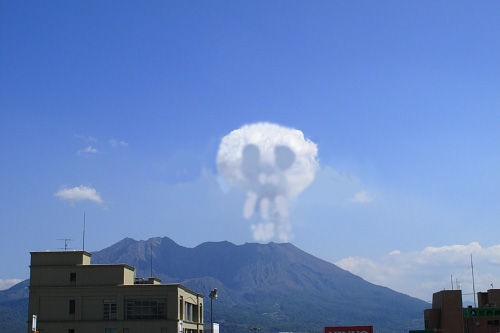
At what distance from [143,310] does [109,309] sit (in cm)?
486

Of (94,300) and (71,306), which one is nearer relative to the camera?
(94,300)

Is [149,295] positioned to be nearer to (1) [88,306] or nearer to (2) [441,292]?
(1) [88,306]

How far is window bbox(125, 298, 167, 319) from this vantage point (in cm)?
10044

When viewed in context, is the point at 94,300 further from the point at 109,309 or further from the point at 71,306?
the point at 71,306

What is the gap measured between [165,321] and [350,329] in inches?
2020

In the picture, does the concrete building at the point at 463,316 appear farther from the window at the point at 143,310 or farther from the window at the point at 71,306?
the window at the point at 71,306

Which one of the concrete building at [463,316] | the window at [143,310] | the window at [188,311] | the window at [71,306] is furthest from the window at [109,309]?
the concrete building at [463,316]

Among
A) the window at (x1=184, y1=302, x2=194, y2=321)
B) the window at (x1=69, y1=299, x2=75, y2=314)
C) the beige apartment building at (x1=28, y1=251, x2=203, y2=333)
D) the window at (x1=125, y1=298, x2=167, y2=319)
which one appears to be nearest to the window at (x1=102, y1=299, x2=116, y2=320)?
the beige apartment building at (x1=28, y1=251, x2=203, y2=333)

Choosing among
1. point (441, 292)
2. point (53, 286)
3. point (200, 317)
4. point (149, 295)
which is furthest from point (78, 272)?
point (441, 292)

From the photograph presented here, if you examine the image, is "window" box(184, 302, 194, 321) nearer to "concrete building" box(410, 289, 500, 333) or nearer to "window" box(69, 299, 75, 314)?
"window" box(69, 299, 75, 314)

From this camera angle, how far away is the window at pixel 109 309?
328ft

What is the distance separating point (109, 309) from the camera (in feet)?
329

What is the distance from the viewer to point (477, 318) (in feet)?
508

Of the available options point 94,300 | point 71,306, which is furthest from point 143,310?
point 71,306
